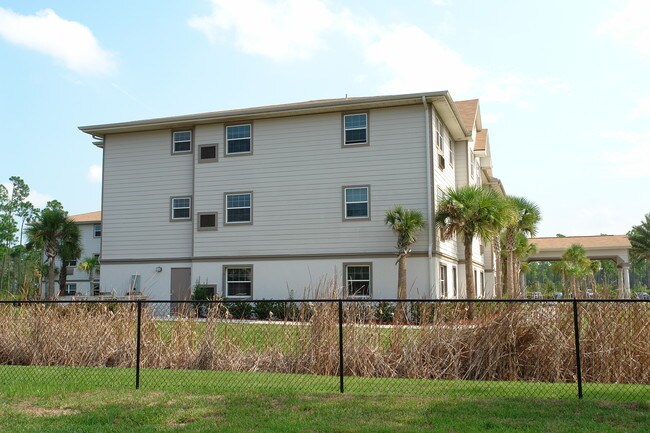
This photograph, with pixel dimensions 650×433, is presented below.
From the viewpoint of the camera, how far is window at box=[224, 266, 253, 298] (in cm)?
2516

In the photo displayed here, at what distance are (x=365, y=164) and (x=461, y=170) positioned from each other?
6.92m

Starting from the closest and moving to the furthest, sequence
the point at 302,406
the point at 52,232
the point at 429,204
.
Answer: the point at 302,406, the point at 429,204, the point at 52,232

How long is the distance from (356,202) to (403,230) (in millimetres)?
2500

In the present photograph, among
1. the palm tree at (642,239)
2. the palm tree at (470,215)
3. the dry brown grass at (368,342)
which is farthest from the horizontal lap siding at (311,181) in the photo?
the palm tree at (642,239)

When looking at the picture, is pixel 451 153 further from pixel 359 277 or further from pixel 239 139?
pixel 239 139

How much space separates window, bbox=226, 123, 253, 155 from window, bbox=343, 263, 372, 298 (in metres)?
6.30

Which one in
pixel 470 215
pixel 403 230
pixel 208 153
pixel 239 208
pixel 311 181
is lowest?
pixel 403 230

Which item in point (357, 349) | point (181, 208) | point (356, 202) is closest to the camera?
point (357, 349)

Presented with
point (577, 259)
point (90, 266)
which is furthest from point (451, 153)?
point (90, 266)

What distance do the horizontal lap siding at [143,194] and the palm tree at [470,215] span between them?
10.4m

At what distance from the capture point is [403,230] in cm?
2234

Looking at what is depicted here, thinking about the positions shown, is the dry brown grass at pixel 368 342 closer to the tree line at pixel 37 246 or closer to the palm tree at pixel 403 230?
the tree line at pixel 37 246

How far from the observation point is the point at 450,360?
10477 millimetres

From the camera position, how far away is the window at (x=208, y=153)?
25.9 meters
